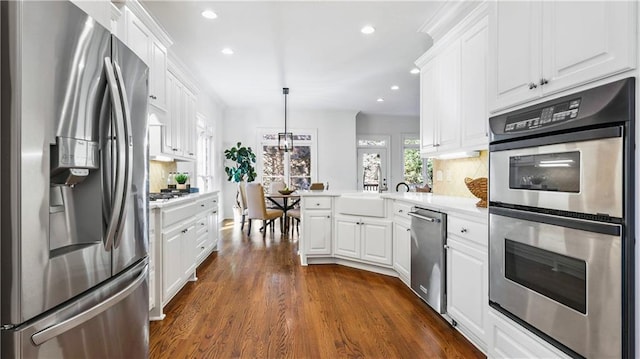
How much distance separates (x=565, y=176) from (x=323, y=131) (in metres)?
6.99

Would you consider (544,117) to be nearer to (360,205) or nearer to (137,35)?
(360,205)

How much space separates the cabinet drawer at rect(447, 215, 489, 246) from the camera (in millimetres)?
1859

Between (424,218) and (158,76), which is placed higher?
(158,76)

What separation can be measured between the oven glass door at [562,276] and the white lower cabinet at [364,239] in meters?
1.76

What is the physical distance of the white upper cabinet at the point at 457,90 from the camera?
2506 mm

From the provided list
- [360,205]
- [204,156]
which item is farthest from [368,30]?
[204,156]

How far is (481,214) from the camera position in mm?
1868

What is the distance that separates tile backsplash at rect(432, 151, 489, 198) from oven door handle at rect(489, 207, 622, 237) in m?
1.31

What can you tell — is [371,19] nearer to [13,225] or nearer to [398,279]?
[398,279]

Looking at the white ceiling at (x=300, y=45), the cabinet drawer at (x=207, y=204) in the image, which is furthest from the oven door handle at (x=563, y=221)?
the cabinet drawer at (x=207, y=204)

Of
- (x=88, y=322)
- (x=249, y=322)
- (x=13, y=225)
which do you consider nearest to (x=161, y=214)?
(x=249, y=322)

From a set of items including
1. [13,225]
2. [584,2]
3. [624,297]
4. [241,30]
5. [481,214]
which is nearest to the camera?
[13,225]

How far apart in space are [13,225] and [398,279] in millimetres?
3121

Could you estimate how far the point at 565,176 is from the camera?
1.22 meters
